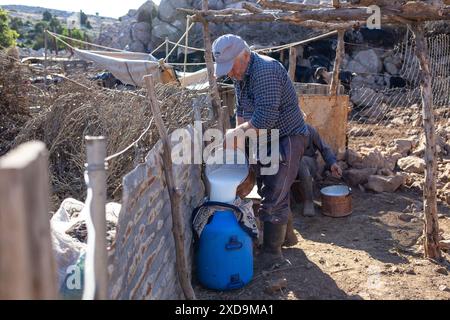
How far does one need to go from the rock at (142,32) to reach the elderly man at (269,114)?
1008 inches

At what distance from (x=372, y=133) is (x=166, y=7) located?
2048 cm

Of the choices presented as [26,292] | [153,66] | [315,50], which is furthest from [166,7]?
[26,292]

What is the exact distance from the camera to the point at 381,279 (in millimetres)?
4070

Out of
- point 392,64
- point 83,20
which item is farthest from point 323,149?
point 83,20

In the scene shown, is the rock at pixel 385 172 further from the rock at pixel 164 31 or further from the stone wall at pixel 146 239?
the rock at pixel 164 31

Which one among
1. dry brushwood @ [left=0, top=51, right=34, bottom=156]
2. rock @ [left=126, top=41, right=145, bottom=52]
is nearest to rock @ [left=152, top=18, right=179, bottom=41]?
rock @ [left=126, top=41, right=145, bottom=52]

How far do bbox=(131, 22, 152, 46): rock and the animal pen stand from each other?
76.5 feet

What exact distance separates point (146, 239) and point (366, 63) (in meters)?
16.1

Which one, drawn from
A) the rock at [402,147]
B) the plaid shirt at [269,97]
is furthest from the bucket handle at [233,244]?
the rock at [402,147]

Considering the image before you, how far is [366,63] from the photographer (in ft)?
57.7

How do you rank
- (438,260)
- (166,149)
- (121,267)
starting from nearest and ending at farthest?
1. (121,267)
2. (166,149)
3. (438,260)

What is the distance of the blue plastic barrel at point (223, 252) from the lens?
371cm

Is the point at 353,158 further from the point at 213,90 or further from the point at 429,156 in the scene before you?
the point at 429,156

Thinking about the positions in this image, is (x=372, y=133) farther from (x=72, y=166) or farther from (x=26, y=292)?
(x=26, y=292)
